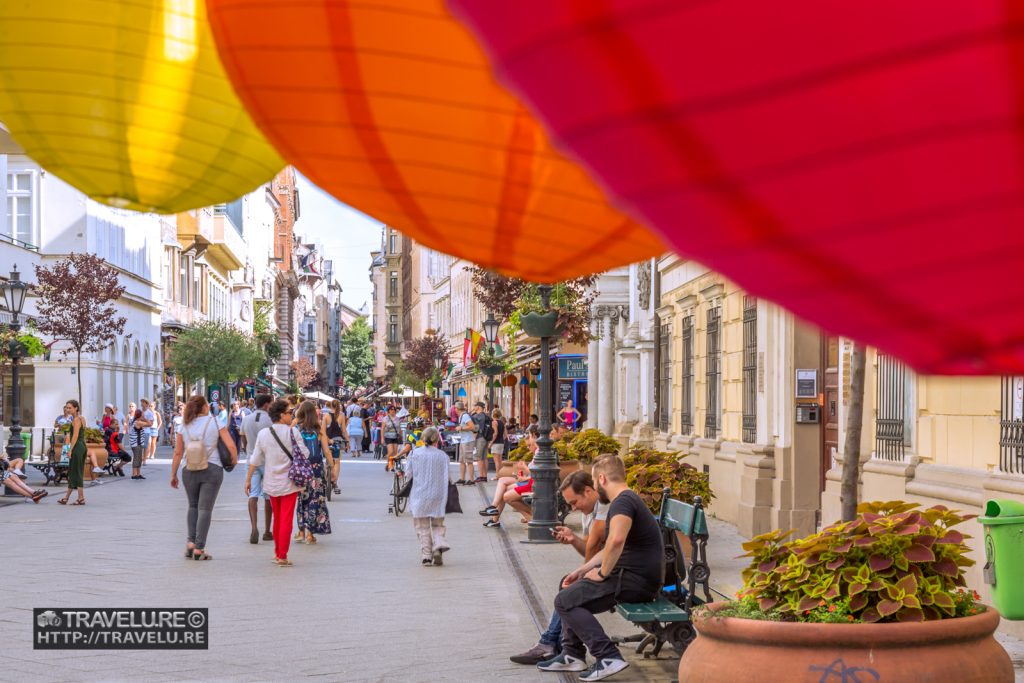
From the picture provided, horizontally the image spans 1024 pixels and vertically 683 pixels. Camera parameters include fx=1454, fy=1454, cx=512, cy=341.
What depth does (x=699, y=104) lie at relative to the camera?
0.90 m

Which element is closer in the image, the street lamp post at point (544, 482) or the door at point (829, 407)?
the door at point (829, 407)

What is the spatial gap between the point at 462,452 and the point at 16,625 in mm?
22352

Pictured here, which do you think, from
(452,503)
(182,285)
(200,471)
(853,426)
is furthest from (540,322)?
(182,285)

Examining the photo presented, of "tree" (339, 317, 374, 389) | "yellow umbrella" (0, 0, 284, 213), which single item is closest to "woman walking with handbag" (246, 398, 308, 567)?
"yellow umbrella" (0, 0, 284, 213)

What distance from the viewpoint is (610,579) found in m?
9.77

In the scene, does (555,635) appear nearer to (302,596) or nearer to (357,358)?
(302,596)

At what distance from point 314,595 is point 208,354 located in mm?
49750

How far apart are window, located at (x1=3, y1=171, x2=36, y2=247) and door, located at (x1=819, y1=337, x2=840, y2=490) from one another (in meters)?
30.9

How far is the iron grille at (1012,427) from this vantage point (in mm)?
9883

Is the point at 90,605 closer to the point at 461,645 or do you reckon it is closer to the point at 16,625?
the point at 16,625

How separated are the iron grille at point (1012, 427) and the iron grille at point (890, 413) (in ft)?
7.18

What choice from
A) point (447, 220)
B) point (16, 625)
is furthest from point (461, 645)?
point (447, 220)

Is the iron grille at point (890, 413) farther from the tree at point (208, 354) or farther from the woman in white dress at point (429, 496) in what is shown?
the tree at point (208, 354)

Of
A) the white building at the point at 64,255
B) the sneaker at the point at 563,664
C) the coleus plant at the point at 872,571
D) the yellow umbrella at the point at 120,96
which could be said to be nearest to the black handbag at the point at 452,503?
the sneaker at the point at 563,664
